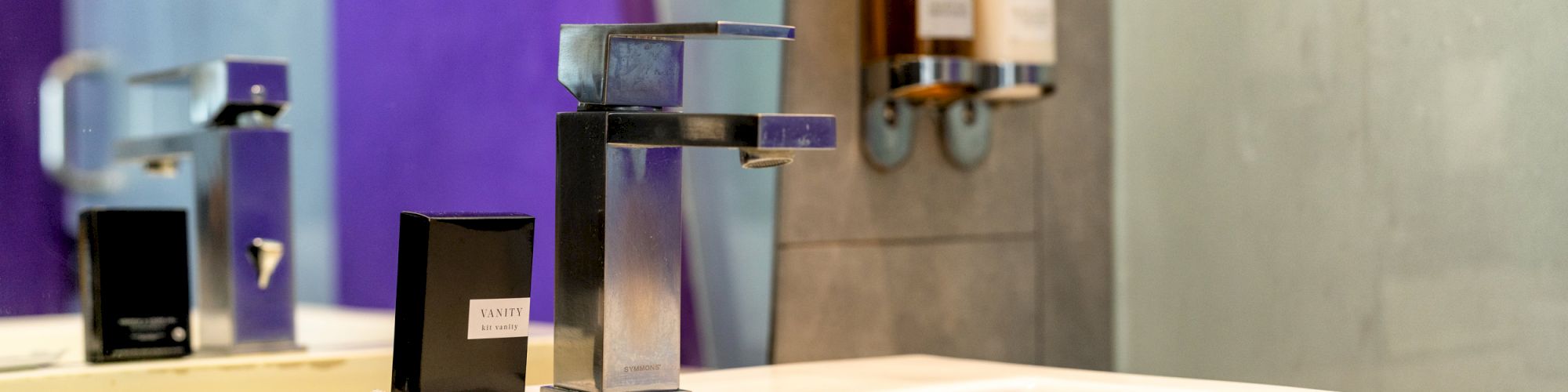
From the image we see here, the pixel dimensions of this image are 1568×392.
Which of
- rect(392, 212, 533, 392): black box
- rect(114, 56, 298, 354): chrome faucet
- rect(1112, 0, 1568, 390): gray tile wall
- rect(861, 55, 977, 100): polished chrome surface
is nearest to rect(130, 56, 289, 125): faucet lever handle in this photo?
rect(114, 56, 298, 354): chrome faucet

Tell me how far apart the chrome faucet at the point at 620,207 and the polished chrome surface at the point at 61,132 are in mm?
289

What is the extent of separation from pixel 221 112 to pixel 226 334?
0.13 metres

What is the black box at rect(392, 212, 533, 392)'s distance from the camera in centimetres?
66

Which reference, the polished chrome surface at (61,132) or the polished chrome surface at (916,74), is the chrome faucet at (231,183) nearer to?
the polished chrome surface at (61,132)

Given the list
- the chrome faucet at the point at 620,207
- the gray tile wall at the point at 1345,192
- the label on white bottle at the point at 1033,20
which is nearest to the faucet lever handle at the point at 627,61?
the chrome faucet at the point at 620,207

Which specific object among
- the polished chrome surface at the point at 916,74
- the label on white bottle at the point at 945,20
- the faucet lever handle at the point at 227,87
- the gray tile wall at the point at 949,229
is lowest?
the gray tile wall at the point at 949,229

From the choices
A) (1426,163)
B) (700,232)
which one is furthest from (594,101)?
(1426,163)

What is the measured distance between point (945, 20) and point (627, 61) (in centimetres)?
54

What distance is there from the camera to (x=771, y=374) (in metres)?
0.87

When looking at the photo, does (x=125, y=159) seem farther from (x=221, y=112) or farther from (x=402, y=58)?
(x=402, y=58)

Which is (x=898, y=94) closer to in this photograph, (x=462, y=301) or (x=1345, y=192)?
(x=1345, y=192)

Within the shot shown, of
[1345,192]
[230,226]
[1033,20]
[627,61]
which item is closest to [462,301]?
[627,61]

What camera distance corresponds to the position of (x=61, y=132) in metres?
0.81

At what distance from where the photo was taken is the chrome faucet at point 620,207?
0.68m
